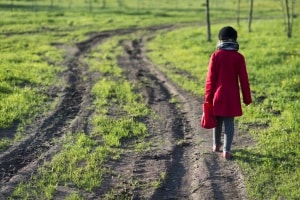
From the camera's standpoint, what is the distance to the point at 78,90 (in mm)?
12398

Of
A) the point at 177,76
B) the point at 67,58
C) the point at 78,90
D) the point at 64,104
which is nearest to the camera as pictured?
the point at 64,104

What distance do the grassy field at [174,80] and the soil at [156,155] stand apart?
0.70 feet

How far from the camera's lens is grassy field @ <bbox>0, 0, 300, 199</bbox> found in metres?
7.03

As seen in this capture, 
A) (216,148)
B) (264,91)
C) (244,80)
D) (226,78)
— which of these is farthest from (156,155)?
(264,91)

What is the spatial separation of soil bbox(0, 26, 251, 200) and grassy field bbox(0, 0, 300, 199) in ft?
0.70

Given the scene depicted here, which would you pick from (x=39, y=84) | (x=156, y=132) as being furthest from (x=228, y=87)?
(x=39, y=84)

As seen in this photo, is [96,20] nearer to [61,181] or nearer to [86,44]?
[86,44]

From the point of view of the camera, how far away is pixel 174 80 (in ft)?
45.2

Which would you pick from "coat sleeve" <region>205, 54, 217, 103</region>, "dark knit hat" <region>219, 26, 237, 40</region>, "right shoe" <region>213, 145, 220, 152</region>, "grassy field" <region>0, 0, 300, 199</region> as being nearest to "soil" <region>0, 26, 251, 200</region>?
"right shoe" <region>213, 145, 220, 152</region>

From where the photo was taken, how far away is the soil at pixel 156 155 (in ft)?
21.5

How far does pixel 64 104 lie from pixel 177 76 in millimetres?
4472

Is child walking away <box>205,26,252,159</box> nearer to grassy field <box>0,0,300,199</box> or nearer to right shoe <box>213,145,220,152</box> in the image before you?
right shoe <box>213,145,220,152</box>

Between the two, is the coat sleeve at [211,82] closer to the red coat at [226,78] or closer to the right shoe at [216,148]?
the red coat at [226,78]

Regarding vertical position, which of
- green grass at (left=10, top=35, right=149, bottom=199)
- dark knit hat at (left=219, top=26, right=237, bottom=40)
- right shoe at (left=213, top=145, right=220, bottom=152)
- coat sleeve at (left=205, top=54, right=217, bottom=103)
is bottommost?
right shoe at (left=213, top=145, right=220, bottom=152)
